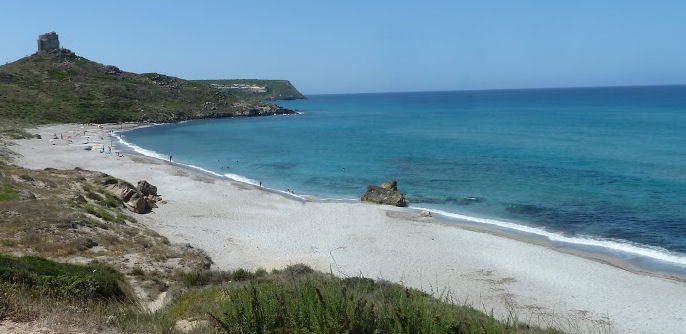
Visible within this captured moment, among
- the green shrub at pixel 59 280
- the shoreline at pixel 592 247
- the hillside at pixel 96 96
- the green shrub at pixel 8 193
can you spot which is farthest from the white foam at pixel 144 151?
the green shrub at pixel 59 280

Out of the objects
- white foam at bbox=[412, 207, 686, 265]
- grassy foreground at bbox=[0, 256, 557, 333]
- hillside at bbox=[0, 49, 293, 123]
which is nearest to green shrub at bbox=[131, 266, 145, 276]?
grassy foreground at bbox=[0, 256, 557, 333]

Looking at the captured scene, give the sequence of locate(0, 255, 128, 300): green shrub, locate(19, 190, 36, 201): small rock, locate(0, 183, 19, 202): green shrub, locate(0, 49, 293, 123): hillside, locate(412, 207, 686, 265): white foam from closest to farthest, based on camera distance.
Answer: locate(0, 255, 128, 300): green shrub → locate(0, 183, 19, 202): green shrub → locate(19, 190, 36, 201): small rock → locate(412, 207, 686, 265): white foam → locate(0, 49, 293, 123): hillside

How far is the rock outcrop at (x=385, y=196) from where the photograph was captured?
107 ft

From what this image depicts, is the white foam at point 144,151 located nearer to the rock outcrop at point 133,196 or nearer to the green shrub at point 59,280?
the rock outcrop at point 133,196

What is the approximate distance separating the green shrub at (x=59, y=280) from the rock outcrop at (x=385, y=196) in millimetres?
21296

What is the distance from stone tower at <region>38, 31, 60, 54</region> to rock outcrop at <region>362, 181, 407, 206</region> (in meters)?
130

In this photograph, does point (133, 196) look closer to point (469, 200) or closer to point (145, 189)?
point (145, 189)

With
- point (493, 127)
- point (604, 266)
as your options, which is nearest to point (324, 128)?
point (493, 127)

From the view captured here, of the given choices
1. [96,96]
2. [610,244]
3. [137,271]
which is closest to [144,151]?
[137,271]

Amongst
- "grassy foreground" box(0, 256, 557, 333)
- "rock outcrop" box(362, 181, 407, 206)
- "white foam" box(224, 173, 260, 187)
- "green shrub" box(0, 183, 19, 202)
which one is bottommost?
"white foam" box(224, 173, 260, 187)

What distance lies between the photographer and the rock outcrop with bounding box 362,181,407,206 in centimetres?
3275

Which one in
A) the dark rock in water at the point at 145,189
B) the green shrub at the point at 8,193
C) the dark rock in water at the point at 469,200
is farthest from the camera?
the dark rock in water at the point at 469,200

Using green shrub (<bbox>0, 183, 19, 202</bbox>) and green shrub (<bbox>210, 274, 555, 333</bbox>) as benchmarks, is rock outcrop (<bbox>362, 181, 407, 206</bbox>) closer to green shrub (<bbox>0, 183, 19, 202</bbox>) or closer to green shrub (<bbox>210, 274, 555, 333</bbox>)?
green shrub (<bbox>0, 183, 19, 202</bbox>)

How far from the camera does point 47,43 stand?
13438 cm
